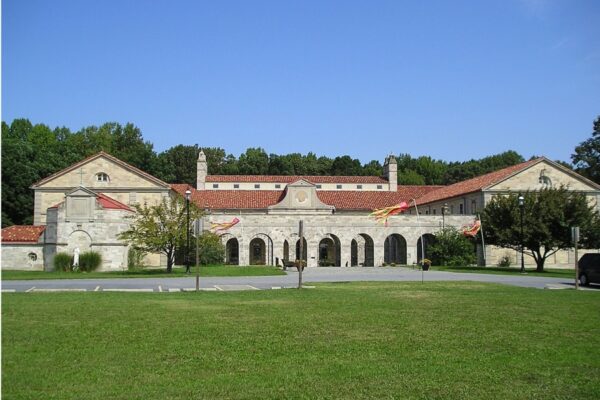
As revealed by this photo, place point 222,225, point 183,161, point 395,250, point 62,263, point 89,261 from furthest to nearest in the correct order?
point 183,161, point 395,250, point 222,225, point 89,261, point 62,263

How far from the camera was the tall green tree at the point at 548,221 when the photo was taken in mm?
45188

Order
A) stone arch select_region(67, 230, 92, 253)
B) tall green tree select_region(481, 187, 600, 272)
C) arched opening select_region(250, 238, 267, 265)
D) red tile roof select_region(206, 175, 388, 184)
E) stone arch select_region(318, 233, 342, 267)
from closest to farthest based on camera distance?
stone arch select_region(67, 230, 92, 253) → tall green tree select_region(481, 187, 600, 272) → stone arch select_region(318, 233, 342, 267) → arched opening select_region(250, 238, 267, 265) → red tile roof select_region(206, 175, 388, 184)

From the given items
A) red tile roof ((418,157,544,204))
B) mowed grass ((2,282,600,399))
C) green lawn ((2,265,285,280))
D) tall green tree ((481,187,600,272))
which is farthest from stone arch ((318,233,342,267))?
mowed grass ((2,282,600,399))

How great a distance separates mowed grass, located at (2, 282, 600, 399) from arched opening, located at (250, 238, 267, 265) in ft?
158

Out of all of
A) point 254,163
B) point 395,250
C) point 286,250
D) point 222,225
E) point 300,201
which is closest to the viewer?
point 222,225

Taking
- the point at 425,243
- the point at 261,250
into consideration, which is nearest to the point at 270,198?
the point at 261,250

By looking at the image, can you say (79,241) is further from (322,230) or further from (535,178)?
(535,178)

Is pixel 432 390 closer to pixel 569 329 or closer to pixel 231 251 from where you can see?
pixel 569 329

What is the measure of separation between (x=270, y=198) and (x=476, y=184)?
22.2 metres

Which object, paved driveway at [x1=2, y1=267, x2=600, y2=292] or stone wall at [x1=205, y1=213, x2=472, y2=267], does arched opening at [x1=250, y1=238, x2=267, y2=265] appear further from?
paved driveway at [x1=2, y1=267, x2=600, y2=292]

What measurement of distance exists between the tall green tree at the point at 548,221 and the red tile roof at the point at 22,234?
1387 inches

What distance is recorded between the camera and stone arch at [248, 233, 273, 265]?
59.9 metres

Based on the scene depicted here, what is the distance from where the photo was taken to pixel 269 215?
60031 millimetres

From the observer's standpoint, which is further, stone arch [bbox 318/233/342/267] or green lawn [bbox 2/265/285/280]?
stone arch [bbox 318/233/342/267]
